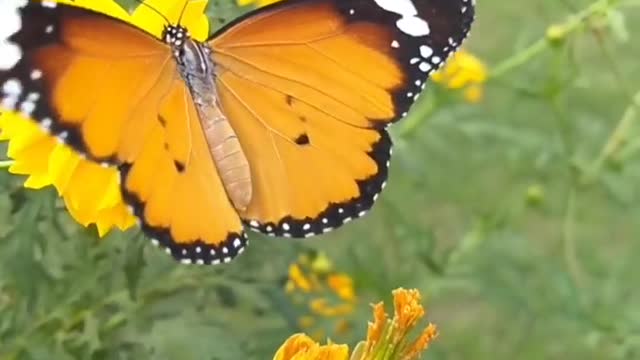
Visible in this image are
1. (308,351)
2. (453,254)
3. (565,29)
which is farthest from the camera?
(453,254)

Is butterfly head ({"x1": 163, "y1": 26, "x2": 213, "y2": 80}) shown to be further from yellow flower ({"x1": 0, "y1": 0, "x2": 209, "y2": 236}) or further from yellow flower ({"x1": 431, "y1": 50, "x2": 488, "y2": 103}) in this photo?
yellow flower ({"x1": 431, "y1": 50, "x2": 488, "y2": 103})

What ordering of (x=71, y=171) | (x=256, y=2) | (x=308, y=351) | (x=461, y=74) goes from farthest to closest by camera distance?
(x=461, y=74)
(x=256, y=2)
(x=71, y=171)
(x=308, y=351)

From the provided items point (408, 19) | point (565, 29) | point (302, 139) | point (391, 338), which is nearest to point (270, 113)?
point (302, 139)

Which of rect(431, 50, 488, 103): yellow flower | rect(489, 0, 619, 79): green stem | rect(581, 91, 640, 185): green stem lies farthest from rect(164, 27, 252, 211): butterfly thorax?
rect(581, 91, 640, 185): green stem

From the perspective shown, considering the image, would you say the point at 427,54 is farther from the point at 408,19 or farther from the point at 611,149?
the point at 611,149

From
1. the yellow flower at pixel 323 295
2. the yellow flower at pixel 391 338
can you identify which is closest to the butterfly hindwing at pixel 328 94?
the yellow flower at pixel 391 338

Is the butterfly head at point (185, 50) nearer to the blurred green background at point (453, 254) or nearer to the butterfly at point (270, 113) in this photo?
the butterfly at point (270, 113)
